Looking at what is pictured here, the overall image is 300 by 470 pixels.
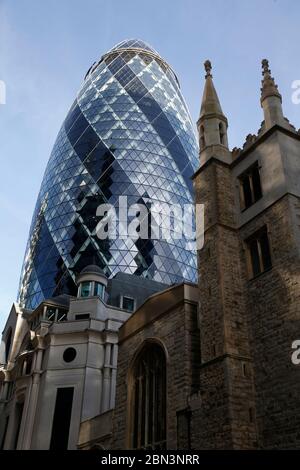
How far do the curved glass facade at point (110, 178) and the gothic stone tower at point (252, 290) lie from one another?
1141 inches

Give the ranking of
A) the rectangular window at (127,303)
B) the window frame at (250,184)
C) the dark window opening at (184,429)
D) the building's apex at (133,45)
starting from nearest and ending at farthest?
1. the dark window opening at (184,429)
2. the window frame at (250,184)
3. the rectangular window at (127,303)
4. the building's apex at (133,45)

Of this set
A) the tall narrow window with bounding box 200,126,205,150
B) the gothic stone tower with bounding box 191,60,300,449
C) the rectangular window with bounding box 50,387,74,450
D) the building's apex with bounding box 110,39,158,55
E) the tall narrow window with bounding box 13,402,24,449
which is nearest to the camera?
the gothic stone tower with bounding box 191,60,300,449

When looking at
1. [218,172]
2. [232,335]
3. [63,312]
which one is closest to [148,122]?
[63,312]

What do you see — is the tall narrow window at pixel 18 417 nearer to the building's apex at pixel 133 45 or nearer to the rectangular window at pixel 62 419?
the rectangular window at pixel 62 419

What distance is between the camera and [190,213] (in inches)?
2158

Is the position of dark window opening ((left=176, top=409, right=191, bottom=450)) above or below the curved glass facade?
below

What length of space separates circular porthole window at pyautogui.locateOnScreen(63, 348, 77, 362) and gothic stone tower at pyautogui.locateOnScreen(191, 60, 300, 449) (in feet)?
53.1

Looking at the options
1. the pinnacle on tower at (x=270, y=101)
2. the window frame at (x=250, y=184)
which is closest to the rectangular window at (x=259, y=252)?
the window frame at (x=250, y=184)

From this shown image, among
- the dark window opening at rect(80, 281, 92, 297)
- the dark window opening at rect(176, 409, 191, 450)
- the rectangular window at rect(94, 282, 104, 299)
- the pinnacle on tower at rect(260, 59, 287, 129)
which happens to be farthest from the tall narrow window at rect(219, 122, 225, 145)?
the dark window opening at rect(80, 281, 92, 297)

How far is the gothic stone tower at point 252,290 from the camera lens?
13.0m

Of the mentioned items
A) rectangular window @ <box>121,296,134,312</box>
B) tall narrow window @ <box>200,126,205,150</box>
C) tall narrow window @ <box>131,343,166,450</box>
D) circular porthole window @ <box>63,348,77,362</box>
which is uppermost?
rectangular window @ <box>121,296,134,312</box>

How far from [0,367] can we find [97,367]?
47.0 ft

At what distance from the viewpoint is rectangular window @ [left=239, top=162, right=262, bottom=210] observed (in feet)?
55.1

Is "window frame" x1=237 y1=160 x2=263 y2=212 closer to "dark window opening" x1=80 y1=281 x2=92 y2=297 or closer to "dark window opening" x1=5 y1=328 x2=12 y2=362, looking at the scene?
"dark window opening" x1=80 y1=281 x2=92 y2=297
